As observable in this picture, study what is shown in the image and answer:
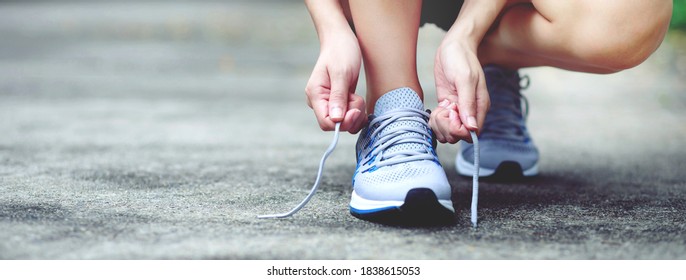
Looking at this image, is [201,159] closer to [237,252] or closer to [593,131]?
[237,252]

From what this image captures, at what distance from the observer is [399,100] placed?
1.38 metres

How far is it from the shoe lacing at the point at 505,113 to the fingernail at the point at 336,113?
0.63 metres

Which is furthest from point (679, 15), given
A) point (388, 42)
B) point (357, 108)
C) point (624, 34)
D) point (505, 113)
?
point (357, 108)

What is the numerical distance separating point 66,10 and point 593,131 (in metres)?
9.41

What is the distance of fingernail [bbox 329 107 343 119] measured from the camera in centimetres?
128

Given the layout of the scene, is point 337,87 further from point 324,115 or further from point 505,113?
point 505,113

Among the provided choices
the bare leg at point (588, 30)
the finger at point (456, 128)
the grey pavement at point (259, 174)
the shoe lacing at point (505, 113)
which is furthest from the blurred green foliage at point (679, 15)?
the finger at point (456, 128)

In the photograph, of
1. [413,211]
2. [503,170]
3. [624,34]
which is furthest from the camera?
[503,170]

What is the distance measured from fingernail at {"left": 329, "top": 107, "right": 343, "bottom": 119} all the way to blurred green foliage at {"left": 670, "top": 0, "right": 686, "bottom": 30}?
6571 mm

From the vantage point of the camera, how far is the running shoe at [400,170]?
124cm

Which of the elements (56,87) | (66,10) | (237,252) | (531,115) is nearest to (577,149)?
(531,115)

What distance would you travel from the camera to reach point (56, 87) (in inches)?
146

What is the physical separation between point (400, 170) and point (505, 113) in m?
0.63

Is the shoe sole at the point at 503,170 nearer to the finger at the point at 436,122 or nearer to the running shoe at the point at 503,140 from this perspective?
the running shoe at the point at 503,140
